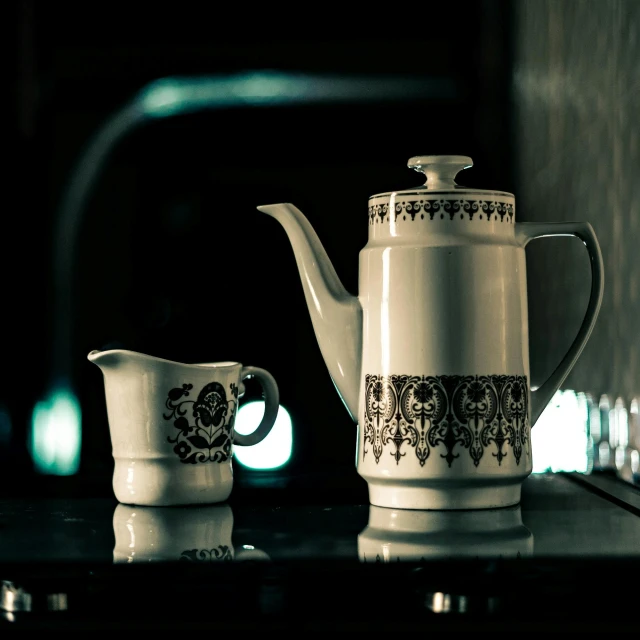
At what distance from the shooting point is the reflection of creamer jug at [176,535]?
52 centimetres

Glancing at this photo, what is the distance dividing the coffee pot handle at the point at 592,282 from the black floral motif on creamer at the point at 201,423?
236 millimetres

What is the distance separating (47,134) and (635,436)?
0.88 metres

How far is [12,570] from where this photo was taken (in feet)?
1.65

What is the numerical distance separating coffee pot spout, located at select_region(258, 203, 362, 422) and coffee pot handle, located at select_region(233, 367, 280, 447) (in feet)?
0.25

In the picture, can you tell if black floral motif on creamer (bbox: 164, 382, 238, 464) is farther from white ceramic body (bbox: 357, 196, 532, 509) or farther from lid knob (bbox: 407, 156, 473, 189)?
lid knob (bbox: 407, 156, 473, 189)

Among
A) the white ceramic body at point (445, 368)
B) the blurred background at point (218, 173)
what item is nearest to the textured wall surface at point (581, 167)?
the blurred background at point (218, 173)

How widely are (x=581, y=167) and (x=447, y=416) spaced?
500mm

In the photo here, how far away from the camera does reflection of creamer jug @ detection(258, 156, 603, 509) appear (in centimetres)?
66

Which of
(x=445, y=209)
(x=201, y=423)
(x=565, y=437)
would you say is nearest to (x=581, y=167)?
(x=565, y=437)

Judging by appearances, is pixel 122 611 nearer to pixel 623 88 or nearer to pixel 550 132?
pixel 623 88

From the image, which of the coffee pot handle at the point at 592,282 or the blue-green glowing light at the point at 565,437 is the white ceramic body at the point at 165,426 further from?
the blue-green glowing light at the point at 565,437

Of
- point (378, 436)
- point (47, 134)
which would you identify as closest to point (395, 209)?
point (378, 436)

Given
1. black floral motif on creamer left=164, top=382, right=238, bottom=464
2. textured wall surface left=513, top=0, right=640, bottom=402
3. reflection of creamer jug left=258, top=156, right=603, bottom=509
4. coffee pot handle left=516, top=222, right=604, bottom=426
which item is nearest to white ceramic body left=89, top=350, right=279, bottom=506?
black floral motif on creamer left=164, top=382, right=238, bottom=464

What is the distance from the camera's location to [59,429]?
128 cm
